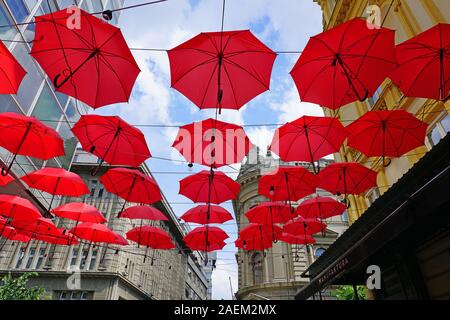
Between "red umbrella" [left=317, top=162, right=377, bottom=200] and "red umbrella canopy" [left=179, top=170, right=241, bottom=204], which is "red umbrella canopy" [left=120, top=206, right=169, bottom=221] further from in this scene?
"red umbrella" [left=317, top=162, right=377, bottom=200]

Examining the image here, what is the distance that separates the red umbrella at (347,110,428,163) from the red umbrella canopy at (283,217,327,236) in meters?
4.47

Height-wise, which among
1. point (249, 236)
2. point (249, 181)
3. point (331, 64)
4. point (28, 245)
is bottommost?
point (249, 236)

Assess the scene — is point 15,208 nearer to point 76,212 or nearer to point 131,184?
point 76,212

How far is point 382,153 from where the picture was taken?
8148 mm

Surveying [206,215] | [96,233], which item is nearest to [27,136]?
[96,233]

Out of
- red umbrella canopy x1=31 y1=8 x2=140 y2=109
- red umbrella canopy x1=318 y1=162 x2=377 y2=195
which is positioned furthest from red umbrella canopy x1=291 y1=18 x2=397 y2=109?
red umbrella canopy x1=31 y1=8 x2=140 y2=109

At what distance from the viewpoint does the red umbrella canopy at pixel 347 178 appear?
30.1ft

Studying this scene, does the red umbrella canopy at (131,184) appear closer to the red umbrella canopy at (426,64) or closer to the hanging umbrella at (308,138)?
the hanging umbrella at (308,138)

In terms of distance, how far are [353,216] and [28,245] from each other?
30847mm

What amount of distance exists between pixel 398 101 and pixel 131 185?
33.1 ft
